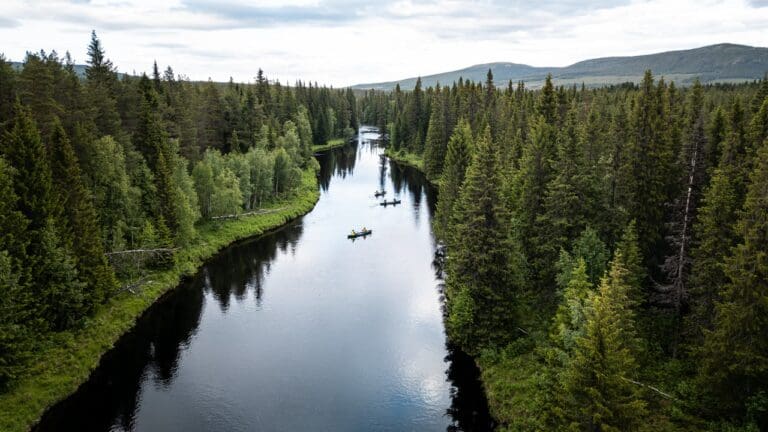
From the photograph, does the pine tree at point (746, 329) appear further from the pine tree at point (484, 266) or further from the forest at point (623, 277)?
the pine tree at point (484, 266)

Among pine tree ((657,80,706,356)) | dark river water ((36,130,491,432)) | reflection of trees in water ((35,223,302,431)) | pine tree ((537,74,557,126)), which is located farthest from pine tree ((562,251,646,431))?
pine tree ((537,74,557,126))

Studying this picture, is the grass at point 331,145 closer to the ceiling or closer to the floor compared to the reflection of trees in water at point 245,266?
closer to the ceiling

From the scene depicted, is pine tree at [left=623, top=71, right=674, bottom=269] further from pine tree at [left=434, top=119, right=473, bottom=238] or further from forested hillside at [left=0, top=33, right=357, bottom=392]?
forested hillside at [left=0, top=33, right=357, bottom=392]

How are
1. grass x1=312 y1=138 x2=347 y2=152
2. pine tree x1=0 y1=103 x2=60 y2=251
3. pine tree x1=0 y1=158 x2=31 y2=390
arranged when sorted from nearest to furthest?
pine tree x1=0 y1=158 x2=31 y2=390 < pine tree x1=0 y1=103 x2=60 y2=251 < grass x1=312 y1=138 x2=347 y2=152

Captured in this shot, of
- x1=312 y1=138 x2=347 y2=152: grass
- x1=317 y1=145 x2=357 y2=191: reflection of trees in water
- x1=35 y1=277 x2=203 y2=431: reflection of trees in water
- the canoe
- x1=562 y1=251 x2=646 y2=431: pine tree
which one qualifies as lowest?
x1=35 y1=277 x2=203 y2=431: reflection of trees in water

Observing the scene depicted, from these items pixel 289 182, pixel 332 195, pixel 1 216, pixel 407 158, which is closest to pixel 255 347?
pixel 1 216

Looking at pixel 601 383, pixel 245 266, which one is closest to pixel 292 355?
pixel 245 266

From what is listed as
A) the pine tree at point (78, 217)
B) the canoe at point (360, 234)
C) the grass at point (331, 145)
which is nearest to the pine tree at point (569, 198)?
the canoe at point (360, 234)
